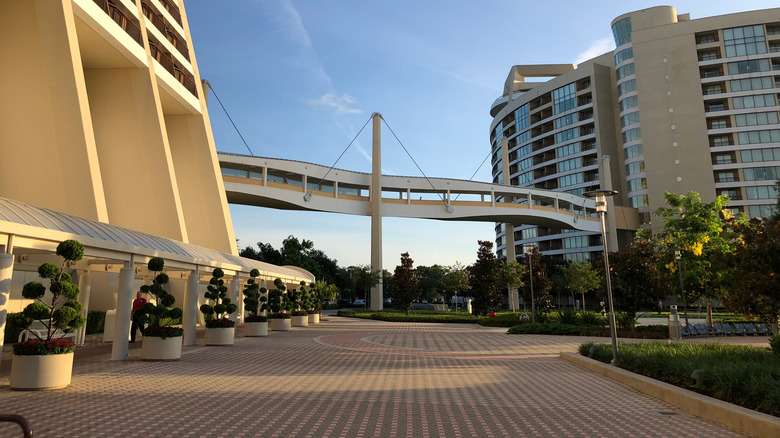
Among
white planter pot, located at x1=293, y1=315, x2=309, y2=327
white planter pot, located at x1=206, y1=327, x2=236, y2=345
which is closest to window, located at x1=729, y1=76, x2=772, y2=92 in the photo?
white planter pot, located at x1=293, y1=315, x2=309, y2=327

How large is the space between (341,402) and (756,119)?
259 feet

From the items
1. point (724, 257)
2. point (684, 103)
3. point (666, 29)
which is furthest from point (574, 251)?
point (724, 257)

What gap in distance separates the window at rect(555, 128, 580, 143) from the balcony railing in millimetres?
71256

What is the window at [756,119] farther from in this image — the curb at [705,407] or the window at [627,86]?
the curb at [705,407]

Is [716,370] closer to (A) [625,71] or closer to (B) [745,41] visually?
(A) [625,71]

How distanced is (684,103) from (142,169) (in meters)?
71.9

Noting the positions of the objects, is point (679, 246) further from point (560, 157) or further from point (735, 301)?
point (560, 157)

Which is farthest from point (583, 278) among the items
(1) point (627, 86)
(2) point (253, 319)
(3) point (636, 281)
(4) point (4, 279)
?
(4) point (4, 279)

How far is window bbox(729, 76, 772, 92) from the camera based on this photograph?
65500 mm

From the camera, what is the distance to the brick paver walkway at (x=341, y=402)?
626 cm

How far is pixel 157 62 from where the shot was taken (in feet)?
84.0

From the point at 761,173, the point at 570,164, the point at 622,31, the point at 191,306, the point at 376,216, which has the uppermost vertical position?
the point at 622,31

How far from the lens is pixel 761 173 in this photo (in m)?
64.2

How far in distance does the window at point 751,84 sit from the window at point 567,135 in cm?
2162
